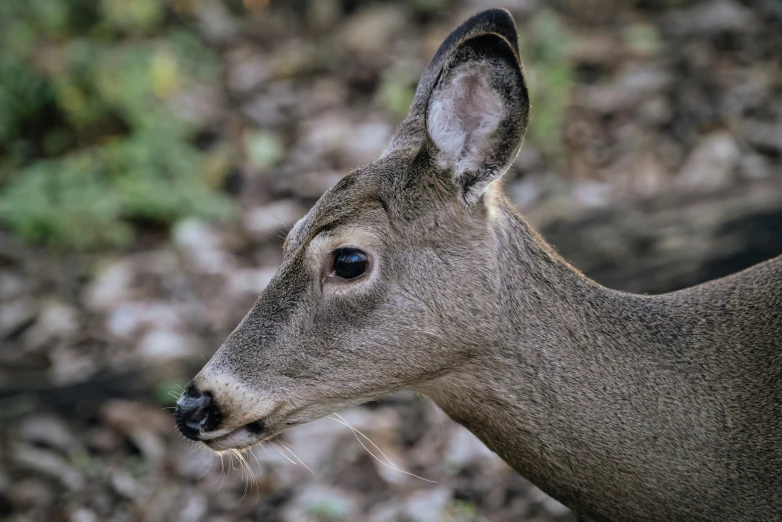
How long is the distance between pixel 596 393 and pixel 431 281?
0.64m

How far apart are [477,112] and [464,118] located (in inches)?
1.8

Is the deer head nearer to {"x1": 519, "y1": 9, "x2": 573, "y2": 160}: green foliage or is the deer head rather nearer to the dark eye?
the dark eye

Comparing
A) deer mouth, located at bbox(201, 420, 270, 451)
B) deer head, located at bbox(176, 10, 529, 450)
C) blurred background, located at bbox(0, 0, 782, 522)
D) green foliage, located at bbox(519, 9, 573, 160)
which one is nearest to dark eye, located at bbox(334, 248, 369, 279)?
deer head, located at bbox(176, 10, 529, 450)

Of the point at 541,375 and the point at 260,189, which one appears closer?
the point at 541,375

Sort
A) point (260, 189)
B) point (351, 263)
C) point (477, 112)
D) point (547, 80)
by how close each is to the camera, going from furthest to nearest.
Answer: point (260, 189) → point (547, 80) → point (351, 263) → point (477, 112)

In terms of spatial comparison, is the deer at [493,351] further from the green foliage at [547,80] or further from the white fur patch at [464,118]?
the green foliage at [547,80]

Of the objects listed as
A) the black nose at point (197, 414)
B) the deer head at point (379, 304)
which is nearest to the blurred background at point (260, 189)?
the deer head at point (379, 304)

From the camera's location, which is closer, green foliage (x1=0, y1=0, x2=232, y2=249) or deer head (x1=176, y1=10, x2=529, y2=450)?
deer head (x1=176, y1=10, x2=529, y2=450)

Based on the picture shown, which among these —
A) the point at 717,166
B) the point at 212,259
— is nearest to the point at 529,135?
the point at 717,166

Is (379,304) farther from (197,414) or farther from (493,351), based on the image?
(197,414)

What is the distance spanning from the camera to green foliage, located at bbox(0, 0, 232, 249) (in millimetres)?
7359

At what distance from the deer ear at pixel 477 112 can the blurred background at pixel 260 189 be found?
112cm

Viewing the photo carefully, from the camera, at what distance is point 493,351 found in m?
3.12

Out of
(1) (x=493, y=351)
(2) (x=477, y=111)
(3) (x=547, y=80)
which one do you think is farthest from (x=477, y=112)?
(3) (x=547, y=80)
